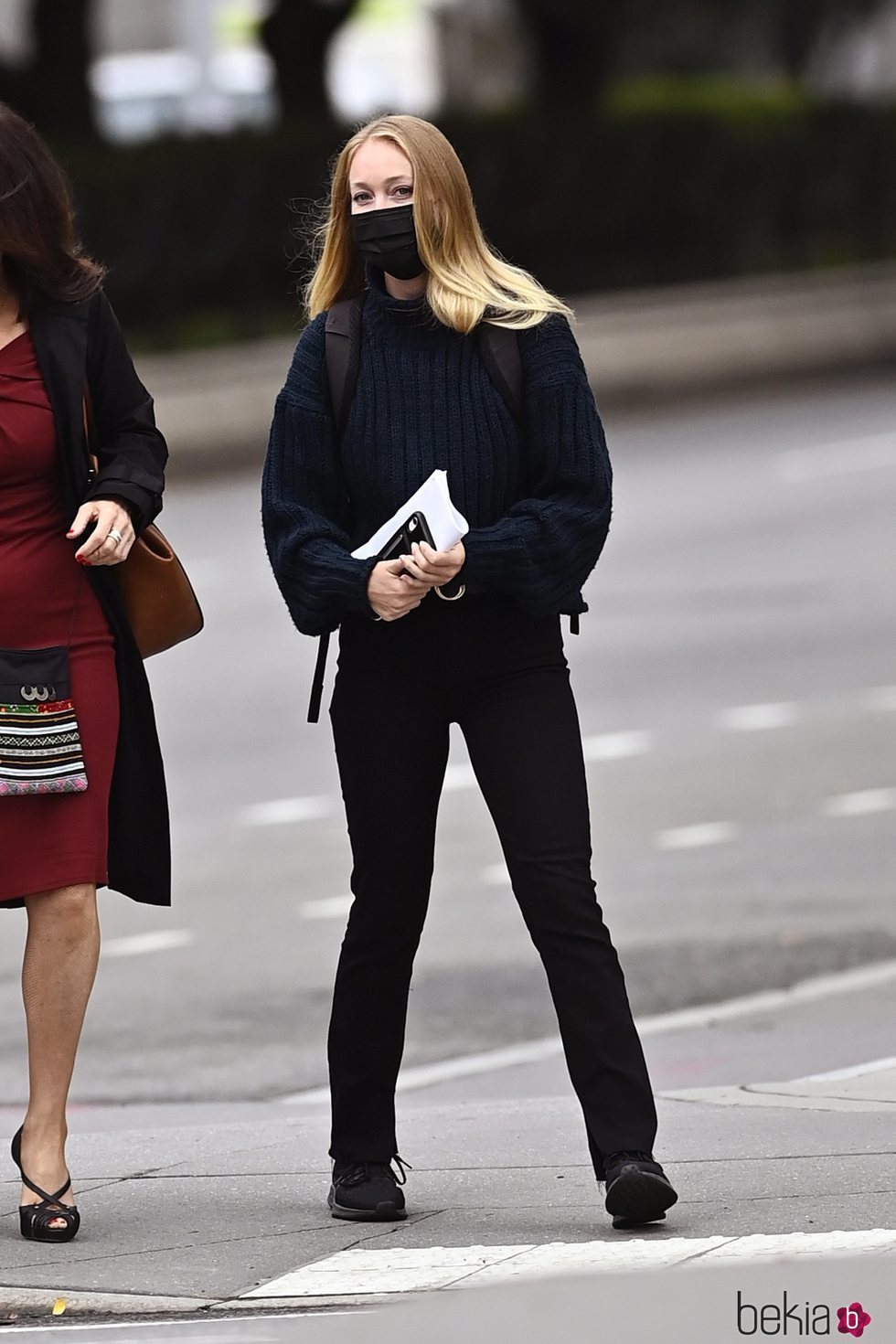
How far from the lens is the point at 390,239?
193 inches

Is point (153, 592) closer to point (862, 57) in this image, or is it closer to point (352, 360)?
point (352, 360)

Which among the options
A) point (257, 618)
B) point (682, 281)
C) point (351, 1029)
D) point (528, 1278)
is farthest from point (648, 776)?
point (682, 281)

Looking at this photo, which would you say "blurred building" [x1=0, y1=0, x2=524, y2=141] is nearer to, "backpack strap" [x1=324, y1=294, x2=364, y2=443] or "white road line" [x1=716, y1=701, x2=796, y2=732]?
"white road line" [x1=716, y1=701, x2=796, y2=732]

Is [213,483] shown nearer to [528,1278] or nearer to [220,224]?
[220,224]

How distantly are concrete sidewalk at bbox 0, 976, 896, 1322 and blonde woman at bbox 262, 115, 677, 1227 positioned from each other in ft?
0.64

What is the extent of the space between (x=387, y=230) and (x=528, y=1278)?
1.95m

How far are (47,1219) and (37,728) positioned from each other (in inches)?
36.7

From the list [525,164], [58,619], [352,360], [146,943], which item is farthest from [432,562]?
[525,164]

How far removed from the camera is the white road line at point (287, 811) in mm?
10773

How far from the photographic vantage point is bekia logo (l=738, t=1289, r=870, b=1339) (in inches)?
159

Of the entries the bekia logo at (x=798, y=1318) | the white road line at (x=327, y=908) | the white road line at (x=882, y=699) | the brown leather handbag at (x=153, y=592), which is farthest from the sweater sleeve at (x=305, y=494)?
the white road line at (x=882, y=699)

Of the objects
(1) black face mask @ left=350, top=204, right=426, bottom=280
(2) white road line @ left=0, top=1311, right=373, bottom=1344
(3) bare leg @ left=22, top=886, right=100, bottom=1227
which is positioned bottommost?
(2) white road line @ left=0, top=1311, right=373, bottom=1344

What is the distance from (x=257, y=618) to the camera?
15469 mm

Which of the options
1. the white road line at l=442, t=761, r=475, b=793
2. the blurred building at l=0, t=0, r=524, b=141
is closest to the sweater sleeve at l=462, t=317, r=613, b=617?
the white road line at l=442, t=761, r=475, b=793
